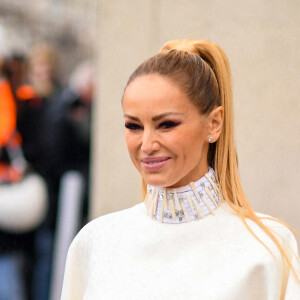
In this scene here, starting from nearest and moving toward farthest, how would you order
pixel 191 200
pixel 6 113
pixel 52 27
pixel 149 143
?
pixel 149 143
pixel 191 200
pixel 52 27
pixel 6 113

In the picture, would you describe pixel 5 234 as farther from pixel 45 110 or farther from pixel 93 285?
pixel 93 285

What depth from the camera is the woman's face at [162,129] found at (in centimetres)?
171

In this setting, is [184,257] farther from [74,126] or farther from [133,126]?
[74,126]

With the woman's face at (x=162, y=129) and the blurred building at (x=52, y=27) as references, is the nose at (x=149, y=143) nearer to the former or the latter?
the woman's face at (x=162, y=129)

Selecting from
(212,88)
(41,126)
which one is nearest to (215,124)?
(212,88)

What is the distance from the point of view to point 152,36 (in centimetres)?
294

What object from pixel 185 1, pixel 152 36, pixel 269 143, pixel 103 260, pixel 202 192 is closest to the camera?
pixel 202 192

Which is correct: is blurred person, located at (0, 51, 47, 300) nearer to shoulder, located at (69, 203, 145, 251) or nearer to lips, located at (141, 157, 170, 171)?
shoulder, located at (69, 203, 145, 251)

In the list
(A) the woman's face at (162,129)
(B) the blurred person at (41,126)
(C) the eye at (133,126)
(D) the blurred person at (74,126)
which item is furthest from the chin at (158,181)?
(B) the blurred person at (41,126)

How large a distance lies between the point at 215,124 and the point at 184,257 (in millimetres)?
428

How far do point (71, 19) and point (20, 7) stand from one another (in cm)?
32

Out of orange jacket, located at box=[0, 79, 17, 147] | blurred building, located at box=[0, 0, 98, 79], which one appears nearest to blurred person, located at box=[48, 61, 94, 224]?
blurred building, located at box=[0, 0, 98, 79]

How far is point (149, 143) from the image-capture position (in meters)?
1.71

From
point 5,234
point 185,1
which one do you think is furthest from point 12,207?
point 185,1
